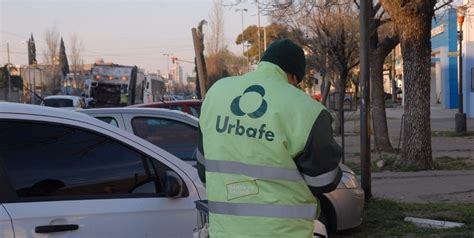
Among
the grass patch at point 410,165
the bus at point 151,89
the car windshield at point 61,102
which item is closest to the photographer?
the grass patch at point 410,165

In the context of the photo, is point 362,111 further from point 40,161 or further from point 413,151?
point 40,161

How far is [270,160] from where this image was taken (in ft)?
8.60

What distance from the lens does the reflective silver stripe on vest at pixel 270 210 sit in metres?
2.60

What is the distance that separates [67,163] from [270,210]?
1644 millimetres

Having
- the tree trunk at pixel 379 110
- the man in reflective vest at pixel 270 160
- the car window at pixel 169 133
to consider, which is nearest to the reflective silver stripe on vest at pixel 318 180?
the man in reflective vest at pixel 270 160

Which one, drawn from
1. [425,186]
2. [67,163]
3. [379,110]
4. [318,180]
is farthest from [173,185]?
[379,110]

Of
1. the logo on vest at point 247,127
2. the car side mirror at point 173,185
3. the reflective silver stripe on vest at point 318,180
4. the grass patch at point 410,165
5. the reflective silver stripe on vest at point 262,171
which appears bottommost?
the grass patch at point 410,165

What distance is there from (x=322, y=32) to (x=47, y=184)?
20700 millimetres

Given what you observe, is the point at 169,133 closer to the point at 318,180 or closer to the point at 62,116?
the point at 62,116

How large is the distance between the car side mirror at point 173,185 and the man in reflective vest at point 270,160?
111cm

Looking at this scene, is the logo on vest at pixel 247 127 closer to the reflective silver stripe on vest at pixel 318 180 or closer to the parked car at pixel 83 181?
the reflective silver stripe on vest at pixel 318 180

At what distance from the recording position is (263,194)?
8.57 feet

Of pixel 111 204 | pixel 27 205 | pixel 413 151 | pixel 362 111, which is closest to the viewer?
pixel 27 205

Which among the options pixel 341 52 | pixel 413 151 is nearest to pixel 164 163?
pixel 413 151
